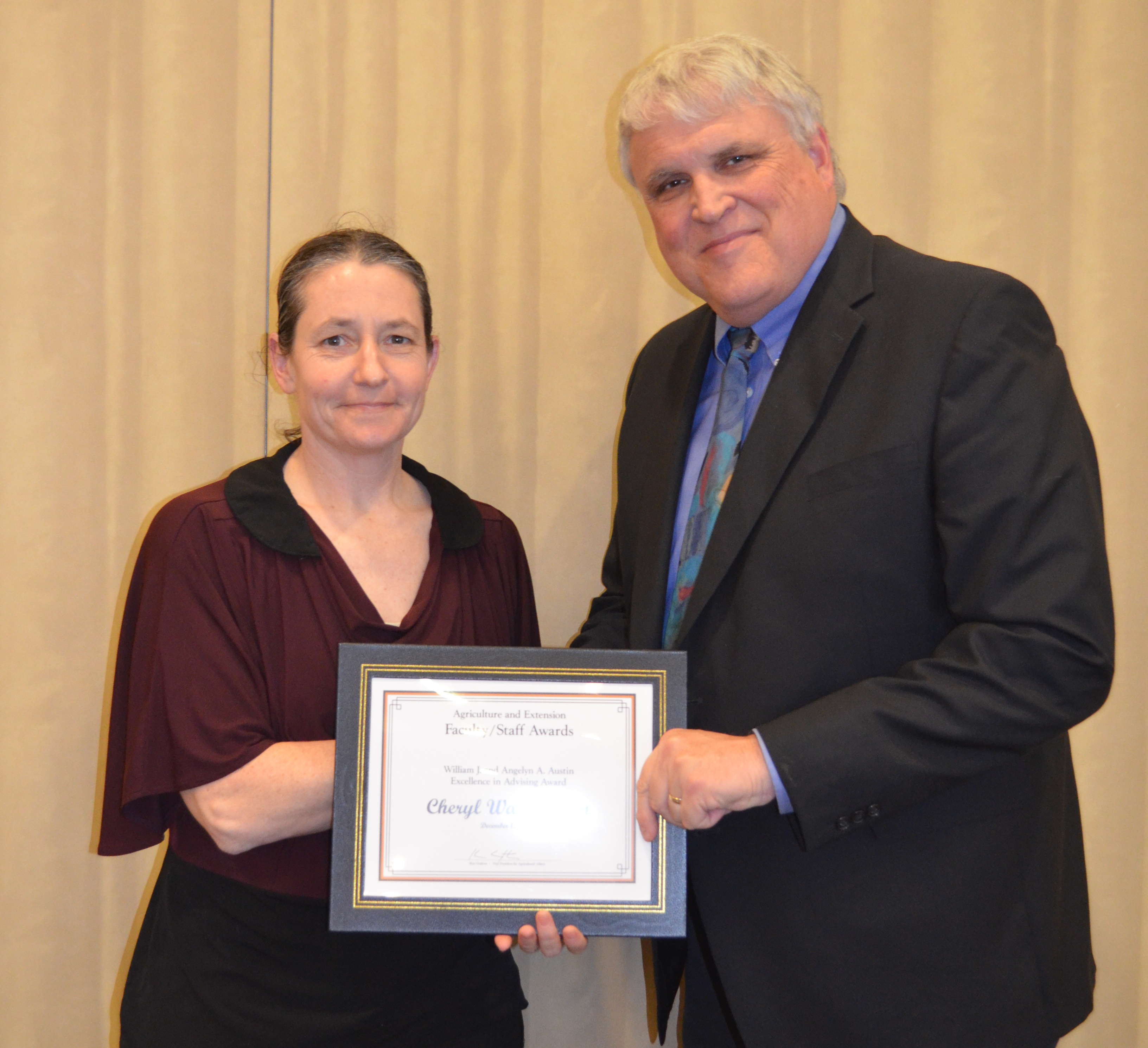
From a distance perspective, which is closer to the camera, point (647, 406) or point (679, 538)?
point (679, 538)

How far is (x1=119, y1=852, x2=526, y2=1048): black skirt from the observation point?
174 cm

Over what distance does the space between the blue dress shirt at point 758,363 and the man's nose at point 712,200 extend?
0.55 ft

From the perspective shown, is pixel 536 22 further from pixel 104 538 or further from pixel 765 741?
pixel 765 741

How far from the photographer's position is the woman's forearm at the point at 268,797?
1.66m

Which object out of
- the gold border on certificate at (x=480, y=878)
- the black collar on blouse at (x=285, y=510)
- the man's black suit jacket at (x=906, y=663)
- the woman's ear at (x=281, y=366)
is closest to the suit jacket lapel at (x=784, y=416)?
the man's black suit jacket at (x=906, y=663)

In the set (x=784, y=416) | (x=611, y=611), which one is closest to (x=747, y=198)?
(x=784, y=416)

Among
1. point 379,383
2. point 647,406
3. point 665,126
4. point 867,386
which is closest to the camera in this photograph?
point 867,386

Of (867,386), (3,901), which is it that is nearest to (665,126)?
(867,386)

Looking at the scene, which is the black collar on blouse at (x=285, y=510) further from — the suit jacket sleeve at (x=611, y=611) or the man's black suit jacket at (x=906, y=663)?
the man's black suit jacket at (x=906, y=663)

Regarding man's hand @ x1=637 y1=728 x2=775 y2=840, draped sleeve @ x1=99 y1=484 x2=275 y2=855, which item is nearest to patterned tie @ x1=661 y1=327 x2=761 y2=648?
man's hand @ x1=637 y1=728 x2=775 y2=840

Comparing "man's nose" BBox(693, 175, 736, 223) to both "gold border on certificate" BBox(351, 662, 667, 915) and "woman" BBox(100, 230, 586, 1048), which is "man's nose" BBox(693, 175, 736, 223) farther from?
"gold border on certificate" BBox(351, 662, 667, 915)

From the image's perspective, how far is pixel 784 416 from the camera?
158 centimetres

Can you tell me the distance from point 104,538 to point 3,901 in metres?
0.84

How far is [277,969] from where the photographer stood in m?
1.74
